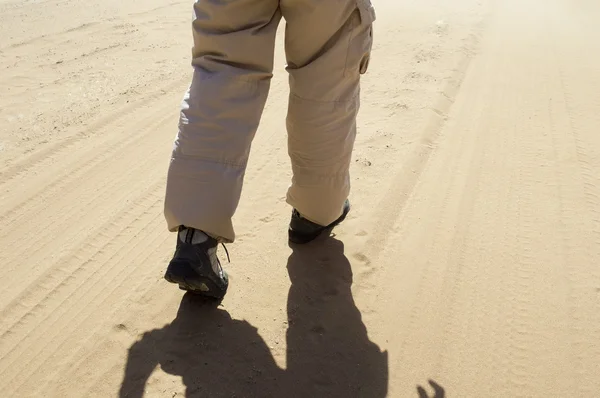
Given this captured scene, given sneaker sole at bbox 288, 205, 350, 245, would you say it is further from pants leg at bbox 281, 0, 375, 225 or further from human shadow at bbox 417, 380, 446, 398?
human shadow at bbox 417, 380, 446, 398

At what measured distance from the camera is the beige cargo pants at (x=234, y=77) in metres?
2.02

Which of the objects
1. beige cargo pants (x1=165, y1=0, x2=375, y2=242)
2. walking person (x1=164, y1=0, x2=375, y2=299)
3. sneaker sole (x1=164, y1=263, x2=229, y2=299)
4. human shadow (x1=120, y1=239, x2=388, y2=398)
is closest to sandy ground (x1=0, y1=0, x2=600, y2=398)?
human shadow (x1=120, y1=239, x2=388, y2=398)

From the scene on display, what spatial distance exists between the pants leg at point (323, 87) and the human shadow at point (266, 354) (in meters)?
0.44

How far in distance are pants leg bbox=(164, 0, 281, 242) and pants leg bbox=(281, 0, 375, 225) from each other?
5.5 inches

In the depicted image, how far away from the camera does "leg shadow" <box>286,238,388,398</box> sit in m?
2.09

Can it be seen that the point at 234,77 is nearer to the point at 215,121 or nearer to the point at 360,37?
the point at 215,121

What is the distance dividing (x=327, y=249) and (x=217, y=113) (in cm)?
96

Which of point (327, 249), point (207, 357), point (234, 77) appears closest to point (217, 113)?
point (234, 77)

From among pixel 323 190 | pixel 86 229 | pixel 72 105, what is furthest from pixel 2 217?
pixel 323 190

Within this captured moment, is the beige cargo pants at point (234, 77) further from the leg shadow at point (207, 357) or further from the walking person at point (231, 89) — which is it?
the leg shadow at point (207, 357)

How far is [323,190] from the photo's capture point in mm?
2453

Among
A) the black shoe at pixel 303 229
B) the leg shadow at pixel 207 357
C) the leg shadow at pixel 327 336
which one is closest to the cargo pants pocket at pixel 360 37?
the black shoe at pixel 303 229

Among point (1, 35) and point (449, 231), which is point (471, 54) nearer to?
point (449, 231)

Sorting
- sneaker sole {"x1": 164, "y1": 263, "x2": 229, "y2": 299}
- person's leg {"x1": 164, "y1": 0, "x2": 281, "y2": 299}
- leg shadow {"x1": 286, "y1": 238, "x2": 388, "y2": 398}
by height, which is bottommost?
leg shadow {"x1": 286, "y1": 238, "x2": 388, "y2": 398}
